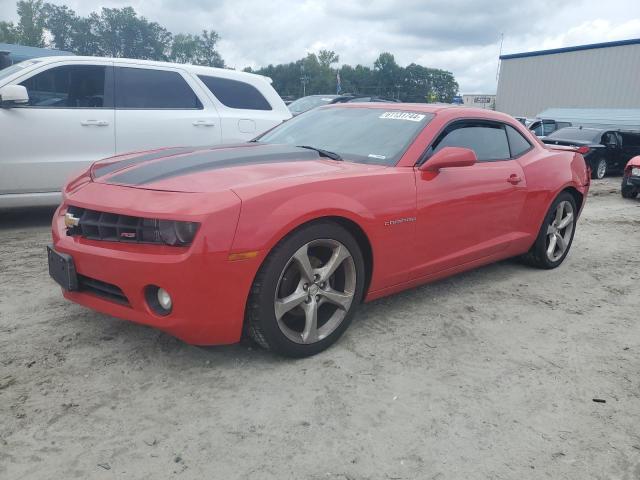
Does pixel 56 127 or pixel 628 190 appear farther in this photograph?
pixel 628 190

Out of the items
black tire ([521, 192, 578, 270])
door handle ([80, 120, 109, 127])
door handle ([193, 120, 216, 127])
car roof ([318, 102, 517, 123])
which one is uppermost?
car roof ([318, 102, 517, 123])

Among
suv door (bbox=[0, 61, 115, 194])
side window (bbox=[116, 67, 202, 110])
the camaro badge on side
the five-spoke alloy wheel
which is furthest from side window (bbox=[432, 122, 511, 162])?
suv door (bbox=[0, 61, 115, 194])

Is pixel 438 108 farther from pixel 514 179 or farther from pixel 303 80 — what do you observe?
pixel 303 80

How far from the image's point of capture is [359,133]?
11.8 ft

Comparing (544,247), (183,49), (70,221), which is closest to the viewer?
(70,221)

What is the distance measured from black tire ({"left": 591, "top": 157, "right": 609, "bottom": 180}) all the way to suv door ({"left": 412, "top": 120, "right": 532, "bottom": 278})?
10156mm

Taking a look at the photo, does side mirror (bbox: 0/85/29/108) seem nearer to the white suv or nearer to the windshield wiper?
the white suv

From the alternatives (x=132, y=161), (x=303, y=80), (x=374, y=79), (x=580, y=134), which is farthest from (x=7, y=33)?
(x=132, y=161)

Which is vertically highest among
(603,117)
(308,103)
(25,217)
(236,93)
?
(603,117)

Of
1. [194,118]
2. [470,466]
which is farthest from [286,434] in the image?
[194,118]

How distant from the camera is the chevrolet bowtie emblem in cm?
265

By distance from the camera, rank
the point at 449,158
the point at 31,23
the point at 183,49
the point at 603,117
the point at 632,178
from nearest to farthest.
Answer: the point at 449,158 → the point at 632,178 → the point at 603,117 → the point at 31,23 → the point at 183,49

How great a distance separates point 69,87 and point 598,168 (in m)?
12.4

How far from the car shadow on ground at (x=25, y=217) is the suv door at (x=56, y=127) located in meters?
0.65
